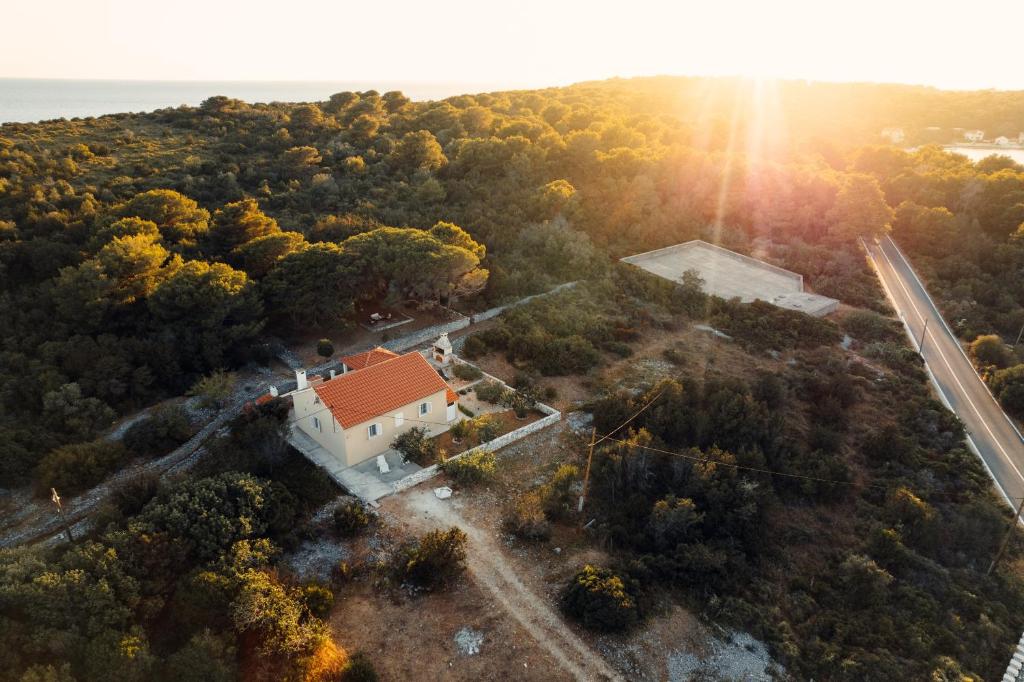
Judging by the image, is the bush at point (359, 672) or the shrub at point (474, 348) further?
the shrub at point (474, 348)

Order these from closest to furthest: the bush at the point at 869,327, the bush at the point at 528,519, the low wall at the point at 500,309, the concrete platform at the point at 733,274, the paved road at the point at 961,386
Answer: the bush at the point at 528,519, the paved road at the point at 961,386, the low wall at the point at 500,309, the bush at the point at 869,327, the concrete platform at the point at 733,274

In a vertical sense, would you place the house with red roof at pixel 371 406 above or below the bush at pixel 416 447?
above

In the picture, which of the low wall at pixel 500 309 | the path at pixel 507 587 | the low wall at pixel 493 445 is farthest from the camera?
the low wall at pixel 500 309

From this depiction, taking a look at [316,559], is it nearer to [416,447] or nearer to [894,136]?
[416,447]

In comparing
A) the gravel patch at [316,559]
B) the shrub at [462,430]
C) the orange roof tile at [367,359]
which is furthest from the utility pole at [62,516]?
the shrub at [462,430]

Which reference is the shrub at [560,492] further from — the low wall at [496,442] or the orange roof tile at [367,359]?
the orange roof tile at [367,359]

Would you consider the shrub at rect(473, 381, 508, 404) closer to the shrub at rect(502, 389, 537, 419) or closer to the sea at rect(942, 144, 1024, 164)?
the shrub at rect(502, 389, 537, 419)

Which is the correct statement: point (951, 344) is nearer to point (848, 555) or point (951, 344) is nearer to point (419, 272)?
point (848, 555)

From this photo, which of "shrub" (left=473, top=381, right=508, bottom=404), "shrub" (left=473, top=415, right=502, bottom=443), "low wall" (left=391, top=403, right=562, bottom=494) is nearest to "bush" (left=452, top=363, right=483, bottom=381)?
"shrub" (left=473, top=381, right=508, bottom=404)
